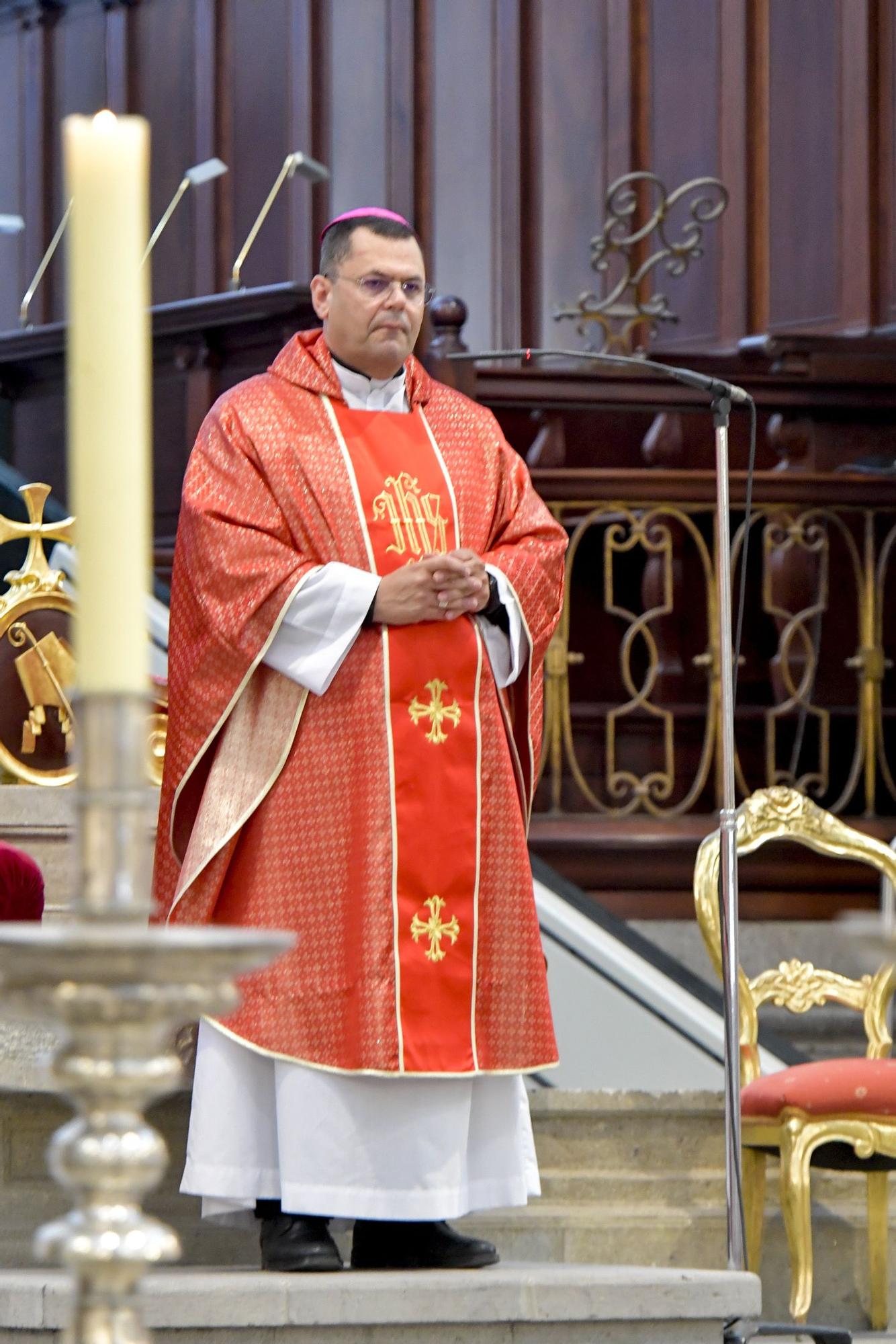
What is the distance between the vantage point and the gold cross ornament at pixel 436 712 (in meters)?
3.73

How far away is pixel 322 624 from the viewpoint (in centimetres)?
363

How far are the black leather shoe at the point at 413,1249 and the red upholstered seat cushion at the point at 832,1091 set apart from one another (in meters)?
0.82

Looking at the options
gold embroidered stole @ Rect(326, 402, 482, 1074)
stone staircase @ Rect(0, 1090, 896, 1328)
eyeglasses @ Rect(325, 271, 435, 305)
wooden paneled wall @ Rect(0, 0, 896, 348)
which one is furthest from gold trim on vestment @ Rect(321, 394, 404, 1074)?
wooden paneled wall @ Rect(0, 0, 896, 348)

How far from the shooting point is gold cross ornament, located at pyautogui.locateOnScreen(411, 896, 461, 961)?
3.65 m

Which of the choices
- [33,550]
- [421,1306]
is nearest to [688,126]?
[33,550]

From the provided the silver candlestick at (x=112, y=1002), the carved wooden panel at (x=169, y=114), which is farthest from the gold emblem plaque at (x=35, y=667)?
the carved wooden panel at (x=169, y=114)

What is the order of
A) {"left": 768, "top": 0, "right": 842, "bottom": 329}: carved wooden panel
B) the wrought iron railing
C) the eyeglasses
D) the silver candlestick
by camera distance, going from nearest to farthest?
the silver candlestick, the eyeglasses, the wrought iron railing, {"left": 768, "top": 0, "right": 842, "bottom": 329}: carved wooden panel

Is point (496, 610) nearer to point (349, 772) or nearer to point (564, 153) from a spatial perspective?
point (349, 772)

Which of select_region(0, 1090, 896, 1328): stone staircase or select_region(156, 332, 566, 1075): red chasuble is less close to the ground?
select_region(156, 332, 566, 1075): red chasuble

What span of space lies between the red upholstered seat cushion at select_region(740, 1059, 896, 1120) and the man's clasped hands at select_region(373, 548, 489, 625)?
48.3 inches

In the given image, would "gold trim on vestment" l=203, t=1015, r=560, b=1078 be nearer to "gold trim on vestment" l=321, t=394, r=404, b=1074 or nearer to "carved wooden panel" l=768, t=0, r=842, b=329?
"gold trim on vestment" l=321, t=394, r=404, b=1074

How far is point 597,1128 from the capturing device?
4484mm

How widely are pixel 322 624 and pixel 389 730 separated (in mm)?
216

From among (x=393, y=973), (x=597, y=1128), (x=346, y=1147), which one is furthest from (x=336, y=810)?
(x=597, y=1128)
